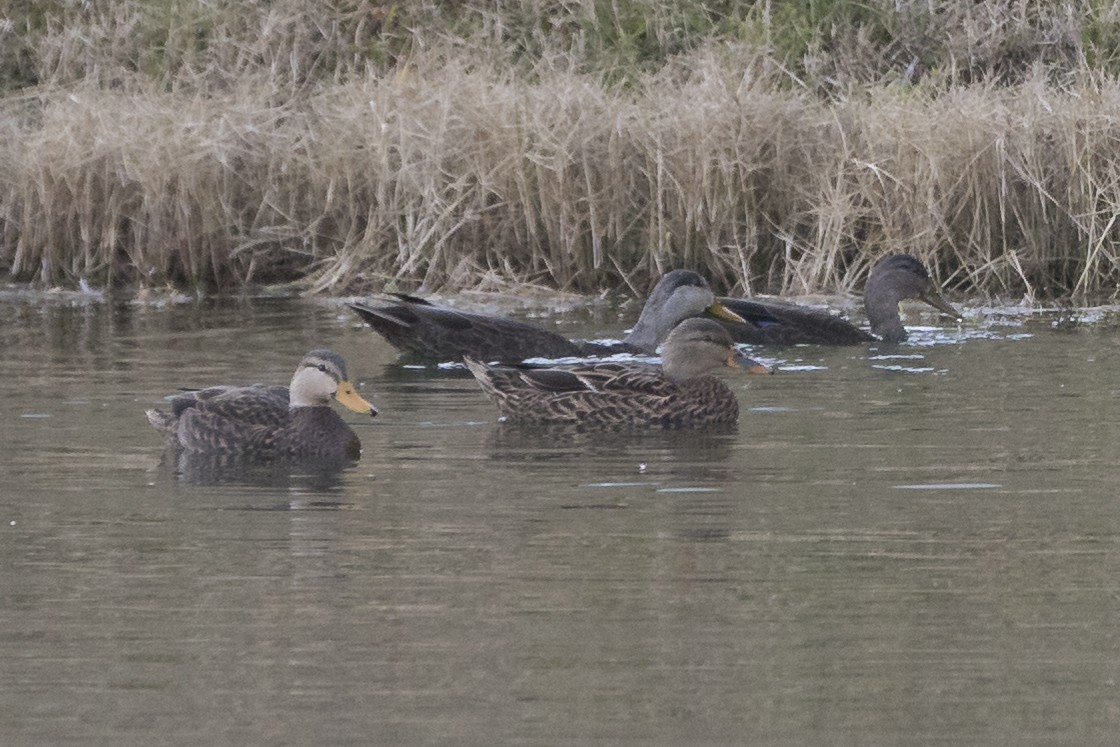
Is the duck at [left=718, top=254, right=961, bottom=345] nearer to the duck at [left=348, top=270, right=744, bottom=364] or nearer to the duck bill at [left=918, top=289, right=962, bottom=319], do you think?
the duck bill at [left=918, top=289, right=962, bottom=319]

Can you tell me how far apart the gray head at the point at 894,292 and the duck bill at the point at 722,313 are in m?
0.93

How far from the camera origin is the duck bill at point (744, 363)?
10461mm

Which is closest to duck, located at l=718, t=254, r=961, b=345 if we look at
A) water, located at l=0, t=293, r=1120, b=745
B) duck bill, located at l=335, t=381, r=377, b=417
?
water, located at l=0, t=293, r=1120, b=745

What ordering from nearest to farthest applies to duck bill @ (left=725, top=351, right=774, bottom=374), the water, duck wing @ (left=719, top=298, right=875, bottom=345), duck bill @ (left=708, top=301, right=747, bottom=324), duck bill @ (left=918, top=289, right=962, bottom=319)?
the water → duck bill @ (left=725, top=351, right=774, bottom=374) → duck bill @ (left=708, top=301, right=747, bottom=324) → duck wing @ (left=719, top=298, right=875, bottom=345) → duck bill @ (left=918, top=289, right=962, bottom=319)

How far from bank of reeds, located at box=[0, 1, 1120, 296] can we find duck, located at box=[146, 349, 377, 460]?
6.24 m

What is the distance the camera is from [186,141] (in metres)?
16.3

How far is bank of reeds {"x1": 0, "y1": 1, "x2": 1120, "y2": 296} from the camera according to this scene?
1486 centimetres

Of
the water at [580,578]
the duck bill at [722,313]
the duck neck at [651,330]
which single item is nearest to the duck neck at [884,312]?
the duck bill at [722,313]

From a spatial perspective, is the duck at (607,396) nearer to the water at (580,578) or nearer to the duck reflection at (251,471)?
the water at (580,578)

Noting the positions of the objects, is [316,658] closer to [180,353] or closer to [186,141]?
[180,353]

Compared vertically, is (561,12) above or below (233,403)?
above

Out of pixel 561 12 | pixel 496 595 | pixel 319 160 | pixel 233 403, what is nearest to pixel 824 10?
pixel 561 12

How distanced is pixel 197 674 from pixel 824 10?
15873mm

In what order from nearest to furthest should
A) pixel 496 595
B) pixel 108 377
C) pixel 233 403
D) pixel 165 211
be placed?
pixel 496 595 → pixel 233 403 → pixel 108 377 → pixel 165 211
